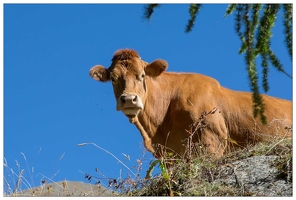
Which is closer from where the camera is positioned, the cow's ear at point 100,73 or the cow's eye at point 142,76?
the cow's eye at point 142,76

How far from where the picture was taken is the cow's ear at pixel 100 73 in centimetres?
1301

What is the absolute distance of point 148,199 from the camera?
6.60 meters

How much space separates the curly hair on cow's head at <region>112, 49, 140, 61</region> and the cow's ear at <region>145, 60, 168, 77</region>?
Answer: 309 mm

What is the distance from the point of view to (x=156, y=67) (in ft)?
42.8

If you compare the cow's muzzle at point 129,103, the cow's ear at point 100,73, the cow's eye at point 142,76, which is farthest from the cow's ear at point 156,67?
the cow's muzzle at point 129,103

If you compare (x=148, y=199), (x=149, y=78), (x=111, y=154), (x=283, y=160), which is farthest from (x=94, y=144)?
(x=149, y=78)

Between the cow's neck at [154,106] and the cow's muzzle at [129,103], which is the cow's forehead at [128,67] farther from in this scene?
the cow's muzzle at [129,103]

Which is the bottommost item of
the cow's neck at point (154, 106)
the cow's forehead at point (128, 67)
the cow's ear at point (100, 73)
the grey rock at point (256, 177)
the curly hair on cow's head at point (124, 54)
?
the grey rock at point (256, 177)

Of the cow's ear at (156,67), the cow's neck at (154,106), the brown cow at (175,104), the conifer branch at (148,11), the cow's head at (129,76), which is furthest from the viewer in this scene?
the cow's ear at (156,67)

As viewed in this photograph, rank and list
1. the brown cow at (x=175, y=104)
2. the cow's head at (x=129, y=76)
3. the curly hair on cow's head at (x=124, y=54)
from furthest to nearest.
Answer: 1. the curly hair on cow's head at (x=124, y=54)
2. the cow's head at (x=129, y=76)
3. the brown cow at (x=175, y=104)

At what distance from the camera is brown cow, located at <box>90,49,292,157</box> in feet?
38.9

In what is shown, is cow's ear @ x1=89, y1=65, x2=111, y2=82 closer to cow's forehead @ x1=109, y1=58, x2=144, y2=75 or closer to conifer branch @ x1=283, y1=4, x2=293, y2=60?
cow's forehead @ x1=109, y1=58, x2=144, y2=75

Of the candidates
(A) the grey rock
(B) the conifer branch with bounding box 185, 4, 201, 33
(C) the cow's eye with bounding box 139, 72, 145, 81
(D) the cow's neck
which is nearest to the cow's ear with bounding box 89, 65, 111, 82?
(C) the cow's eye with bounding box 139, 72, 145, 81

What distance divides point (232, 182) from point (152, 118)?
5.74m
